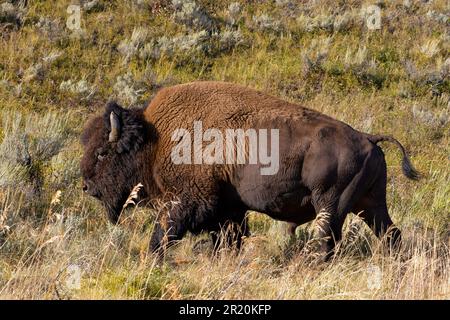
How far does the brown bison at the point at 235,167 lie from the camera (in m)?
7.35

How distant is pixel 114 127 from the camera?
25.8 feet

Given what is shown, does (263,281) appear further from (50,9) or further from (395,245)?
(50,9)

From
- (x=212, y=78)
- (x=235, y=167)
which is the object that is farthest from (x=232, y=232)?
(x=212, y=78)

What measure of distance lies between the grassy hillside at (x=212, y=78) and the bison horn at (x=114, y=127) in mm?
763

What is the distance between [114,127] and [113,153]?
0.28 meters

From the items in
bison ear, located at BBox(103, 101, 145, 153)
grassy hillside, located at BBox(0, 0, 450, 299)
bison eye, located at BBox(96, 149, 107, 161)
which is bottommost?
grassy hillside, located at BBox(0, 0, 450, 299)

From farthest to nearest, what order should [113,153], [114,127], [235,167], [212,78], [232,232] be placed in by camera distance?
[212,78] < [113,153] < [114,127] < [232,232] < [235,167]

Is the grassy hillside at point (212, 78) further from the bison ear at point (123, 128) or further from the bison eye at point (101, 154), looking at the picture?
the bison ear at point (123, 128)

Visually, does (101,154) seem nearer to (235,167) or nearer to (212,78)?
(235,167)

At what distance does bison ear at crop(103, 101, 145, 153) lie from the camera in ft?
25.8

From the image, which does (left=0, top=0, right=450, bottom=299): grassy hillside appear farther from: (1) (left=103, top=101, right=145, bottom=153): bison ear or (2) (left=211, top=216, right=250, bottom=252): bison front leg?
(1) (left=103, top=101, right=145, bottom=153): bison ear

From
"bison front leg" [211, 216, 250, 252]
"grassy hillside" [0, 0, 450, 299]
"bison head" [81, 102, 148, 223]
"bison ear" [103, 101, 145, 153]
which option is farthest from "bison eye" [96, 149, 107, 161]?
"bison front leg" [211, 216, 250, 252]

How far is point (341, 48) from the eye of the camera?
15.6m
